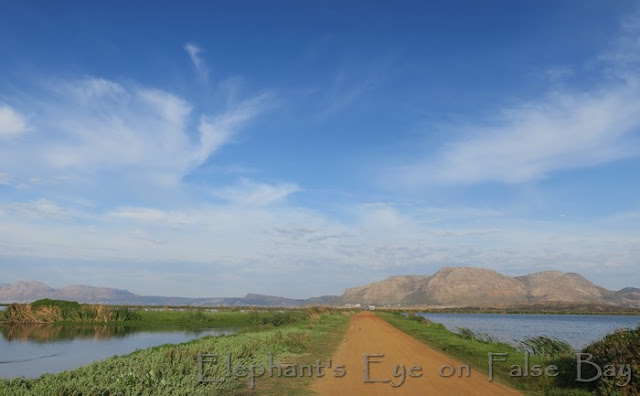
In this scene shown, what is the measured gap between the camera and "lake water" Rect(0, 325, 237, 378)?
21.7m

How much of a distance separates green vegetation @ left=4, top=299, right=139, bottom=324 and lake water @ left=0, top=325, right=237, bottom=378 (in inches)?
276

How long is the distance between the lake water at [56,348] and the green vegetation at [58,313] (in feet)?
23.0

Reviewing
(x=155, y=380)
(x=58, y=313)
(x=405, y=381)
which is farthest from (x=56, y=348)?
(x=58, y=313)

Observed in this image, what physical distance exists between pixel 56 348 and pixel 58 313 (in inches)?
1040

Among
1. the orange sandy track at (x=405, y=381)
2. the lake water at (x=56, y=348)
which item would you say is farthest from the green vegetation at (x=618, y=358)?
the lake water at (x=56, y=348)

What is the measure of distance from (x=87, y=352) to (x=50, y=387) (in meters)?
21.5

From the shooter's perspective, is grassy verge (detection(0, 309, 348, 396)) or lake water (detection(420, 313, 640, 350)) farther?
lake water (detection(420, 313, 640, 350))

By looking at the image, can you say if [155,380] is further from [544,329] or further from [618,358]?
[544,329]

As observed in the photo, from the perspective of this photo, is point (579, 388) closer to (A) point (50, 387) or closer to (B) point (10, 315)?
(A) point (50, 387)

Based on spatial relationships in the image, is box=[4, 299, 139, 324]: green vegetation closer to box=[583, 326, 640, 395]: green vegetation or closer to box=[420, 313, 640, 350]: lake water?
box=[420, 313, 640, 350]: lake water

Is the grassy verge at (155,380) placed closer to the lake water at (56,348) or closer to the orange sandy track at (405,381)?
the orange sandy track at (405,381)

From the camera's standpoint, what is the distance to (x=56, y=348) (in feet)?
94.4

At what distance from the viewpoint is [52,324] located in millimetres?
48438

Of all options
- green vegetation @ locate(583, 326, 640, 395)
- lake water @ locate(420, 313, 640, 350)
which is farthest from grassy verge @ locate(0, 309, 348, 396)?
lake water @ locate(420, 313, 640, 350)
